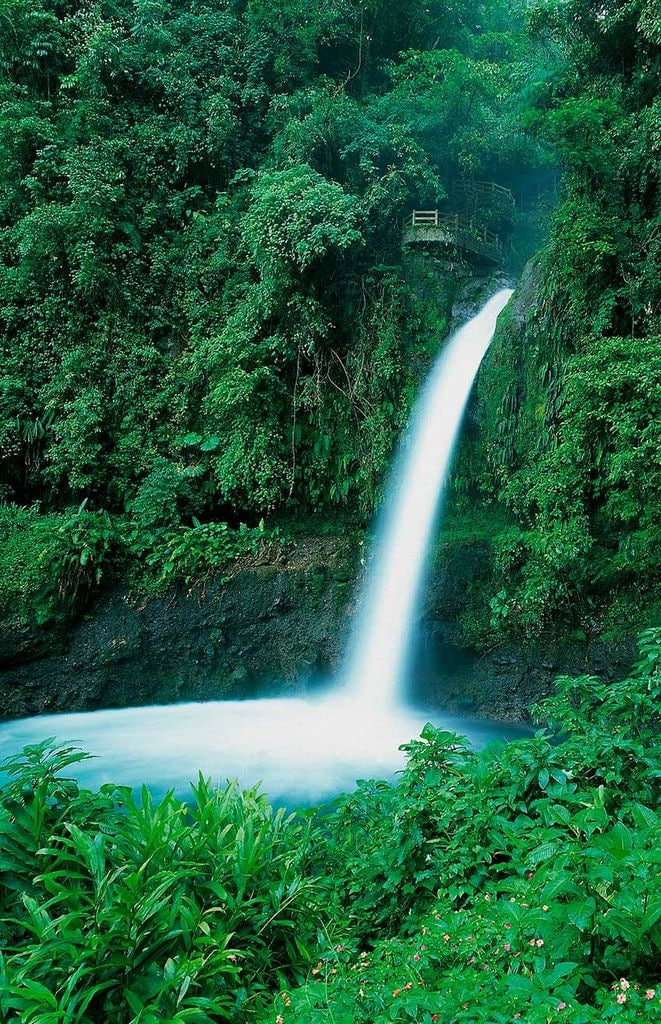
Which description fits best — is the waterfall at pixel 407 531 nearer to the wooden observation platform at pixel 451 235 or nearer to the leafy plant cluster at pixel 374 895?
the wooden observation platform at pixel 451 235

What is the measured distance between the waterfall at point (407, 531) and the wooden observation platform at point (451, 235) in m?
2.24

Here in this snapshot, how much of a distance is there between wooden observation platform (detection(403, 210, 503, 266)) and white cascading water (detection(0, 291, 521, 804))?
1.54 m

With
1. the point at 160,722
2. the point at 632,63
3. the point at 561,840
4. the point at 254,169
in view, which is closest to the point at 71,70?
the point at 254,169

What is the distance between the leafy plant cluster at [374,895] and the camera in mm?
2098

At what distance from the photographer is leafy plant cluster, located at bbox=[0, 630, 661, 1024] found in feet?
6.88

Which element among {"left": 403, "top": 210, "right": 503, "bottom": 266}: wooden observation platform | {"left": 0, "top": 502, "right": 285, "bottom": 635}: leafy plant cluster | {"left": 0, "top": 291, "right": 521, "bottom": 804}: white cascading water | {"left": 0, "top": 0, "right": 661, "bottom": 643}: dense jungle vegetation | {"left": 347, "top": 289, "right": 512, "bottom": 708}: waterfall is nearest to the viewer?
{"left": 0, "top": 291, "right": 521, "bottom": 804}: white cascading water

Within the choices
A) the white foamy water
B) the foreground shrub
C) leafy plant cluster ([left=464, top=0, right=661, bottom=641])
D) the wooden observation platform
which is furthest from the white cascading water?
the foreground shrub

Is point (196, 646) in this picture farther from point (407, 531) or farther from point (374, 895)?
point (374, 895)

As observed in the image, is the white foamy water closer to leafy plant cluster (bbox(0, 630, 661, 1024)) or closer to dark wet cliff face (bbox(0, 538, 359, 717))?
dark wet cliff face (bbox(0, 538, 359, 717))

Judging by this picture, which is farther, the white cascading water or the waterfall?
the waterfall

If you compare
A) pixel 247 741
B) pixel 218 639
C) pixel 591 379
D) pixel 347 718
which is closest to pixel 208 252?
pixel 218 639

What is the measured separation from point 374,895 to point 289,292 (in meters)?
8.52

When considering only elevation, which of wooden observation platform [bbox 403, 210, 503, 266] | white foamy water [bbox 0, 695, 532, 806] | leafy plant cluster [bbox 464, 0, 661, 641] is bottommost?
white foamy water [bbox 0, 695, 532, 806]

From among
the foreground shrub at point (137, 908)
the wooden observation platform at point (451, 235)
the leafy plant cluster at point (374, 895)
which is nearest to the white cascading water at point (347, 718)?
the wooden observation platform at point (451, 235)
